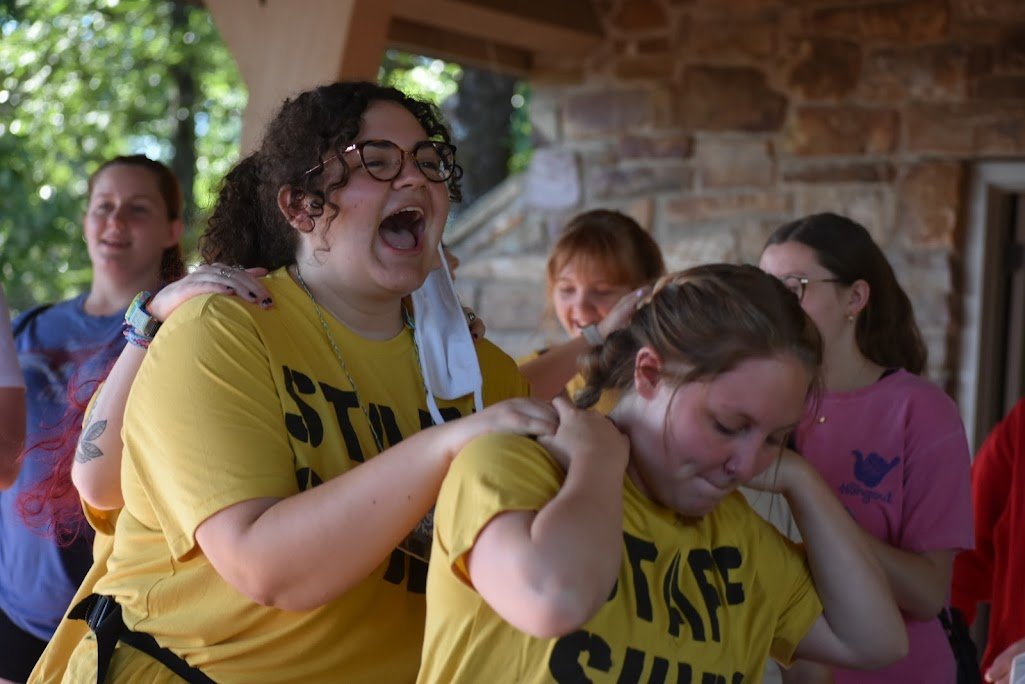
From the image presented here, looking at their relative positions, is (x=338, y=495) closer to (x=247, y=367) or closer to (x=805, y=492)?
(x=247, y=367)

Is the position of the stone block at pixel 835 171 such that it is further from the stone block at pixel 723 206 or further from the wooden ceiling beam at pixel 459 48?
the wooden ceiling beam at pixel 459 48

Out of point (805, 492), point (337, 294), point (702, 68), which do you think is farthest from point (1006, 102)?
point (337, 294)

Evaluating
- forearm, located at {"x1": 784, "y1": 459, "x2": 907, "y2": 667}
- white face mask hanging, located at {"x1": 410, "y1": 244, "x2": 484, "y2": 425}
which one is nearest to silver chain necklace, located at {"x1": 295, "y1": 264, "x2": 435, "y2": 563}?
white face mask hanging, located at {"x1": 410, "y1": 244, "x2": 484, "y2": 425}

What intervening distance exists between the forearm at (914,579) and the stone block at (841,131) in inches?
97.1

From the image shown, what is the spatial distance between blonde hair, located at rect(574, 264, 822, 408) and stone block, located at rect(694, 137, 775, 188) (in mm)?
3037

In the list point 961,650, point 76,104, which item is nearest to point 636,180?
point 961,650

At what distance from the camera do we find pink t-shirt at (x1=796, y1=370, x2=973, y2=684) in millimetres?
2217

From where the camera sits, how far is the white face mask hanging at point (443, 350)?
1.79 meters

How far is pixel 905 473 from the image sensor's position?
2.27 metres

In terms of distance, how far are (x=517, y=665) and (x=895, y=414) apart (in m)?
1.18

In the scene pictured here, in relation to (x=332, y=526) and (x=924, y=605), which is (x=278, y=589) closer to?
(x=332, y=526)

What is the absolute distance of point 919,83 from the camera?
4277 mm

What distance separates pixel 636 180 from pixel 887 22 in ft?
3.47

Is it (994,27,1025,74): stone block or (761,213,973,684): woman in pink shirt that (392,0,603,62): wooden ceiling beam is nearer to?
(994,27,1025,74): stone block
